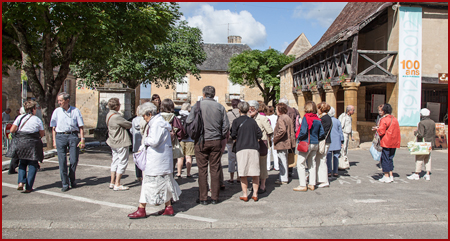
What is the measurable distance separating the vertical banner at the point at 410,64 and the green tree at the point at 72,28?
9.67 meters

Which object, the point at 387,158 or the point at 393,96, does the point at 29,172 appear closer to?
the point at 387,158

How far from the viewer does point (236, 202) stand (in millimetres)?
5434

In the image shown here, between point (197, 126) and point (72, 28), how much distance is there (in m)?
5.91

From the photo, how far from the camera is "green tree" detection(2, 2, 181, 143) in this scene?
29.4 ft

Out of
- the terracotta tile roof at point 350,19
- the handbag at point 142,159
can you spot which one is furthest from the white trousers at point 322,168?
the terracotta tile roof at point 350,19

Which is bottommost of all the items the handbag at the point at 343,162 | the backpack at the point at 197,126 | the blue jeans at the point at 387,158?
the handbag at the point at 343,162

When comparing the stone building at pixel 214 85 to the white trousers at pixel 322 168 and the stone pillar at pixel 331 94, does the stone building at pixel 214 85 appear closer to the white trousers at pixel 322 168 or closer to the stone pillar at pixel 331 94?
the stone pillar at pixel 331 94

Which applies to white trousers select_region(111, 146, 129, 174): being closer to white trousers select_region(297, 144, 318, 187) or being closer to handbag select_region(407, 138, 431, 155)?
white trousers select_region(297, 144, 318, 187)

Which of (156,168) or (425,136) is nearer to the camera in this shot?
(156,168)

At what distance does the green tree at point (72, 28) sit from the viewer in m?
8.97

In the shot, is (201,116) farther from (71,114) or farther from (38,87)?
(38,87)

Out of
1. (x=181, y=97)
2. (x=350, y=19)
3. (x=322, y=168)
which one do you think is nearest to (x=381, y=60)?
(x=350, y=19)

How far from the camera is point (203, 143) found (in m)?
5.17

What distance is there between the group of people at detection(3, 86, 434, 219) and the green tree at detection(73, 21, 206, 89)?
11.5 metres
